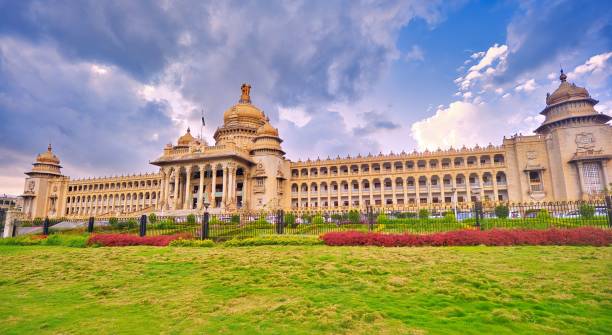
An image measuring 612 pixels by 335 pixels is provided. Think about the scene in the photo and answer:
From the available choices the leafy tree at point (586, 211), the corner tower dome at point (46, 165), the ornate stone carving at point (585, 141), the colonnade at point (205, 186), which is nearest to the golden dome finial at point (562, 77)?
the ornate stone carving at point (585, 141)

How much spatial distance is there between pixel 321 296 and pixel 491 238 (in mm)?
9726

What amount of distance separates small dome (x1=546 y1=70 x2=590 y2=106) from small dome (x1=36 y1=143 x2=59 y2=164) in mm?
89896

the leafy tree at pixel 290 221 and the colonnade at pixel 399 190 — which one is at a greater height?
the colonnade at pixel 399 190

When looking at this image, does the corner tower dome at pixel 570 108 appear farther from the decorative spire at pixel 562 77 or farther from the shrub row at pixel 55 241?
the shrub row at pixel 55 241

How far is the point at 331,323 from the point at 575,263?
287 inches

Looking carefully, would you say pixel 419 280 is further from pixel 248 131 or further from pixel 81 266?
pixel 248 131

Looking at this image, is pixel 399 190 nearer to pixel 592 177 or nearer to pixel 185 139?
pixel 592 177

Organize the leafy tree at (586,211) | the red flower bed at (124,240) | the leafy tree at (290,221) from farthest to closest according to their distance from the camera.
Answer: the leafy tree at (290,221) → the leafy tree at (586,211) → the red flower bed at (124,240)

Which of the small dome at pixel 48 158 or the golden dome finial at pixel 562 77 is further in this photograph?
the small dome at pixel 48 158

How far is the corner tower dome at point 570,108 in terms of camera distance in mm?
39219

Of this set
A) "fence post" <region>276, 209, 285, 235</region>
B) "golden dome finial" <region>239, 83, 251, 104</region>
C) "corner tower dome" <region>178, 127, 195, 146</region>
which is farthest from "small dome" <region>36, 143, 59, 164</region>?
"fence post" <region>276, 209, 285, 235</region>

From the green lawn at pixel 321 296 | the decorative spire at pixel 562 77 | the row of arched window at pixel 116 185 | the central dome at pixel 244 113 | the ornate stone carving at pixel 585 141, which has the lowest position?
the green lawn at pixel 321 296

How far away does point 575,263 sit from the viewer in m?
8.14

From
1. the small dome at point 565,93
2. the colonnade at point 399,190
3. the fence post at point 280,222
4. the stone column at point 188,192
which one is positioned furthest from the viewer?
the stone column at point 188,192
